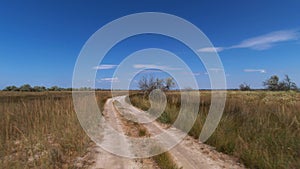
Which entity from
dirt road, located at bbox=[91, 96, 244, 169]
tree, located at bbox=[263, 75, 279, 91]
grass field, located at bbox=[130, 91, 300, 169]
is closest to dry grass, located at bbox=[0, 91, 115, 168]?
dirt road, located at bbox=[91, 96, 244, 169]

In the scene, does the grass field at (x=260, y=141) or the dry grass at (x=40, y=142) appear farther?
the grass field at (x=260, y=141)

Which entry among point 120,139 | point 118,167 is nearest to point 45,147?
point 118,167

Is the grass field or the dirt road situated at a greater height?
the grass field

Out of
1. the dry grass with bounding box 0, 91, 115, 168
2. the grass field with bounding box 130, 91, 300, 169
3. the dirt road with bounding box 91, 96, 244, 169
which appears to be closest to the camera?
the dry grass with bounding box 0, 91, 115, 168

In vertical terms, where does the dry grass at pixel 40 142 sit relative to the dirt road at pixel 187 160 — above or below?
above

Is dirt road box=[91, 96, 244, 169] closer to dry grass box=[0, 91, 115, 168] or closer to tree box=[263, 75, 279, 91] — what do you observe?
dry grass box=[0, 91, 115, 168]

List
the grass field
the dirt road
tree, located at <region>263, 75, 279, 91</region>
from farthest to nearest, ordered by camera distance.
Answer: tree, located at <region>263, 75, 279, 91</region> < the dirt road < the grass field

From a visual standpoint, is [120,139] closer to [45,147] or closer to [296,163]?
[45,147]

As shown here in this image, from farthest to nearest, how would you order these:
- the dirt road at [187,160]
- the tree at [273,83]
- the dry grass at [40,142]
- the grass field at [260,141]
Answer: the tree at [273,83] < the dirt road at [187,160] < the grass field at [260,141] < the dry grass at [40,142]

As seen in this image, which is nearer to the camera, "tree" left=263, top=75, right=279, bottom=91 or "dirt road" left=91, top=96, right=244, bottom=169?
"dirt road" left=91, top=96, right=244, bottom=169

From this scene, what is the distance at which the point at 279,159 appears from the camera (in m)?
4.29

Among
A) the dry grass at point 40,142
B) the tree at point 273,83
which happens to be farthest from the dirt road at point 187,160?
the tree at point 273,83

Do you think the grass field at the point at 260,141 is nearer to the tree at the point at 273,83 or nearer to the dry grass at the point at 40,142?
the dry grass at the point at 40,142

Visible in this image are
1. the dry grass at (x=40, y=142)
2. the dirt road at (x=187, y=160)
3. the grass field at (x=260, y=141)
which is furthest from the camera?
the dirt road at (x=187, y=160)
